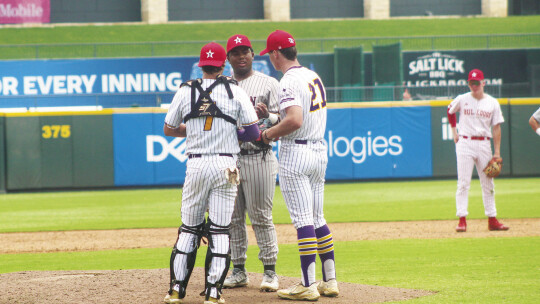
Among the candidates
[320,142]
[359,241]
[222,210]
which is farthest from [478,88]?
[222,210]

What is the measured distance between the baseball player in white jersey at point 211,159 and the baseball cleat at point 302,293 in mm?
541

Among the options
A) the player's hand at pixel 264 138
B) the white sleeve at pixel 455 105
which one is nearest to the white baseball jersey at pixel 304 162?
the player's hand at pixel 264 138

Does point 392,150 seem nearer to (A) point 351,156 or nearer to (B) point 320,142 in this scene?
(A) point 351,156

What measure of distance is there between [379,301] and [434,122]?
15384 millimetres

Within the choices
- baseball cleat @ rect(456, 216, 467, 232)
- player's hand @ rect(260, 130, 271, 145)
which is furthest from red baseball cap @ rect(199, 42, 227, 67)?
baseball cleat @ rect(456, 216, 467, 232)

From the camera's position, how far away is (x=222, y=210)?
5.35 meters

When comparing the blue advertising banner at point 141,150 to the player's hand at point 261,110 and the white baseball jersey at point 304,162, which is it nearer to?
the player's hand at point 261,110

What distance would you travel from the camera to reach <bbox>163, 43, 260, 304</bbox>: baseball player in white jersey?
5.30 m

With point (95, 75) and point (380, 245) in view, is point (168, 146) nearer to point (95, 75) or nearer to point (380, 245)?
point (95, 75)

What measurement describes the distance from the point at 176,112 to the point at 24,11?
29756 mm

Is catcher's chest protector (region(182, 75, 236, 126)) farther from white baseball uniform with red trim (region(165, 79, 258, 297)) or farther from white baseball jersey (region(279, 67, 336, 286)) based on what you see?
white baseball jersey (region(279, 67, 336, 286))

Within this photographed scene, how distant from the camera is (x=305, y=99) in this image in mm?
5586

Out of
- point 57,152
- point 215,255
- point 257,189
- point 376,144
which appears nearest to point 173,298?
point 215,255

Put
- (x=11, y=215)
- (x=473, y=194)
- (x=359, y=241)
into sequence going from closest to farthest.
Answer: (x=359, y=241) < (x=11, y=215) < (x=473, y=194)
